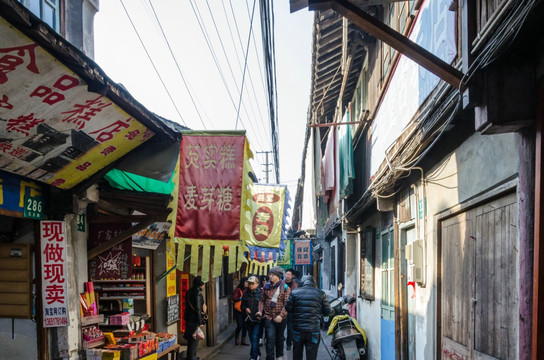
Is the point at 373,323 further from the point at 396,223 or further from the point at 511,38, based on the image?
the point at 511,38

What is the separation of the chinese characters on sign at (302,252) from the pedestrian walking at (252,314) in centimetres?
1672

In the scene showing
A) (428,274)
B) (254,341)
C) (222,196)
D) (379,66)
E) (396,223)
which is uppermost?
(379,66)

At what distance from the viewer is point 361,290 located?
14.3 metres

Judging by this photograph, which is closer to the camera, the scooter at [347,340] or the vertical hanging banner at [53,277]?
the vertical hanging banner at [53,277]

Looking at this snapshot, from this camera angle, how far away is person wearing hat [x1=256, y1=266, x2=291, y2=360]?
35.5 ft

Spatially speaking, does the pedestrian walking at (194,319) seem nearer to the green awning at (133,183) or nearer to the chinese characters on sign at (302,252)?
the green awning at (133,183)

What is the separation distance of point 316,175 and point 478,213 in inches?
330

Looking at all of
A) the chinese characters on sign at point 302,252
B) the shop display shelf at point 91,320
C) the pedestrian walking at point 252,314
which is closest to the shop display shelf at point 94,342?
the shop display shelf at point 91,320

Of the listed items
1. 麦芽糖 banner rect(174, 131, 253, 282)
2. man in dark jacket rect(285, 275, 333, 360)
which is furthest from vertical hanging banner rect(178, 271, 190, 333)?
麦芽糖 banner rect(174, 131, 253, 282)

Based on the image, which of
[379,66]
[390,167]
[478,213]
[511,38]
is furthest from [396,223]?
[511,38]

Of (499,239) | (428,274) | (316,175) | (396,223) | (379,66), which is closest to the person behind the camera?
(499,239)

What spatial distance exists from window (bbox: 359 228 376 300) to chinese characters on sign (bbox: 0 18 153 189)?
7724 millimetres

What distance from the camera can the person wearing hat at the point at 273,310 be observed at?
35.5 ft

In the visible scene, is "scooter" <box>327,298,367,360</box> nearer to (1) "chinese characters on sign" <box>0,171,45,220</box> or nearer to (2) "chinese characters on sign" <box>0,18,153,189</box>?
(2) "chinese characters on sign" <box>0,18,153,189</box>
